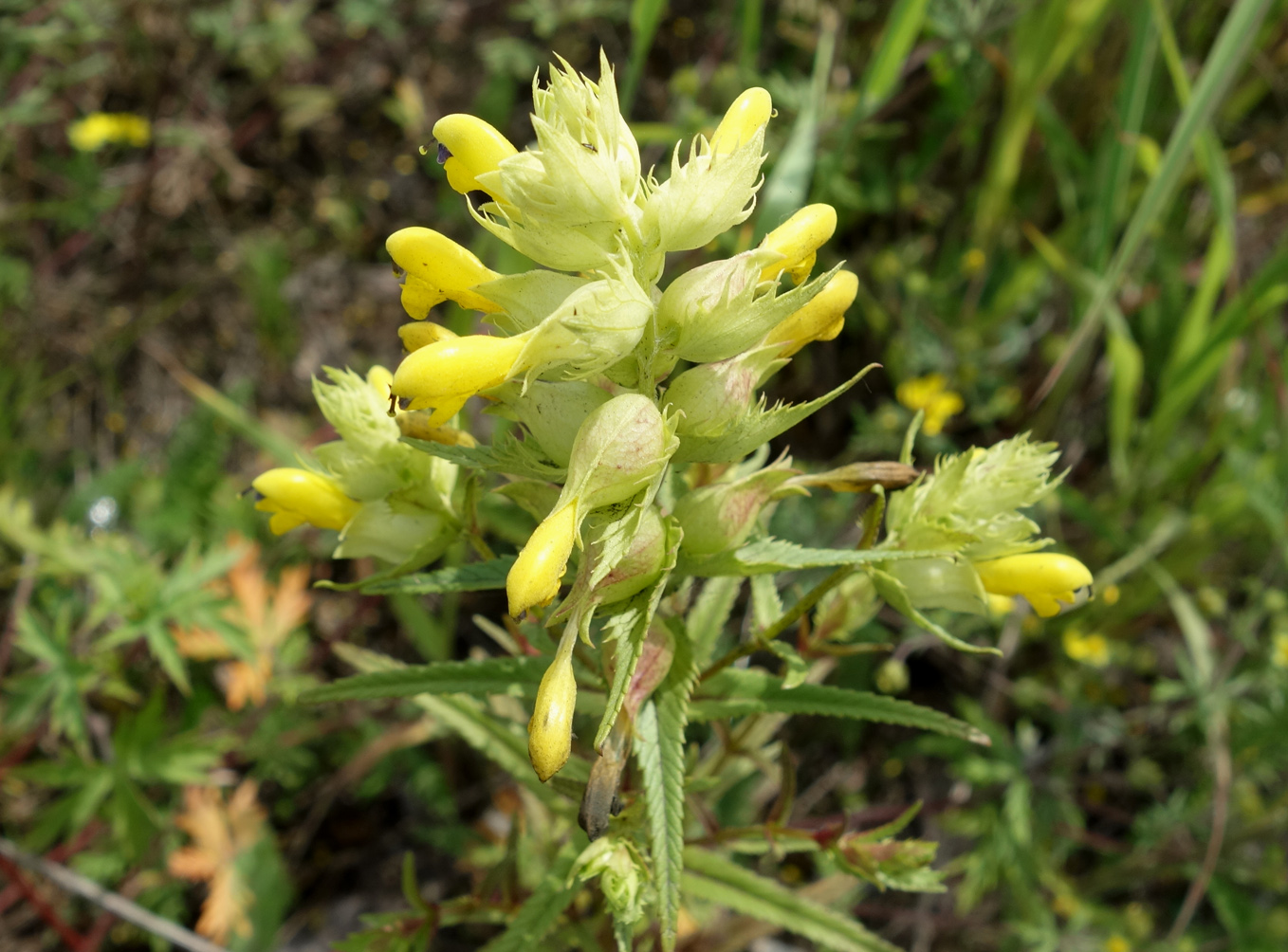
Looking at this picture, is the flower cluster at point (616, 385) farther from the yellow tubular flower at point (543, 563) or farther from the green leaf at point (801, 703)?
the green leaf at point (801, 703)

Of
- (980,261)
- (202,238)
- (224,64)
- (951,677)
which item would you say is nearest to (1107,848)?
(951,677)

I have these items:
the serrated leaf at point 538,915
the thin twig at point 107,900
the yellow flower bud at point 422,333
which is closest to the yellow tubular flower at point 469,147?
the yellow flower bud at point 422,333

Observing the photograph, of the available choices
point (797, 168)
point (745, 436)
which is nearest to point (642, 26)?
point (797, 168)

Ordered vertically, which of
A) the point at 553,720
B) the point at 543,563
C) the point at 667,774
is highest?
the point at 543,563

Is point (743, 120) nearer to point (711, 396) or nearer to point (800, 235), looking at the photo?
point (800, 235)

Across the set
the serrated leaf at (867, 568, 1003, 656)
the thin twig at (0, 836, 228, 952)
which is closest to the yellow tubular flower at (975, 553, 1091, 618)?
the serrated leaf at (867, 568, 1003, 656)

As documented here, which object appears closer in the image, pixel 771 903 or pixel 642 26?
pixel 771 903
